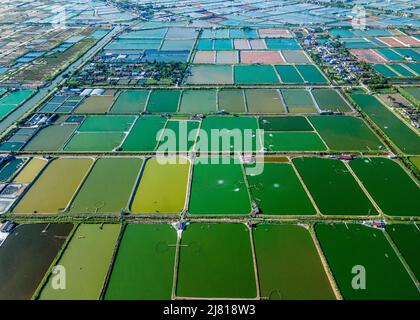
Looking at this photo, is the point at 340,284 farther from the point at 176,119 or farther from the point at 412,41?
the point at 412,41

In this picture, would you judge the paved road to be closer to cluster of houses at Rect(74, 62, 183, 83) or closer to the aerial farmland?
the aerial farmland

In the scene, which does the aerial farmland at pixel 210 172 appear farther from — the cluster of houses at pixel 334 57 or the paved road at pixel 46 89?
the cluster of houses at pixel 334 57

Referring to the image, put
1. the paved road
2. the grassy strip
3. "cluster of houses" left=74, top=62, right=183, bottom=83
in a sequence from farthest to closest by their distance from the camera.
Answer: "cluster of houses" left=74, top=62, right=183, bottom=83, the paved road, the grassy strip

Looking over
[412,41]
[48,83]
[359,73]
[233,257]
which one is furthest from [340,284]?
[412,41]

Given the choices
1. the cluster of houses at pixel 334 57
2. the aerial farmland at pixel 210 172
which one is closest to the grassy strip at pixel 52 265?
the aerial farmland at pixel 210 172

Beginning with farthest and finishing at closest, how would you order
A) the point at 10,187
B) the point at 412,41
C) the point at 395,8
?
the point at 395,8 < the point at 412,41 < the point at 10,187

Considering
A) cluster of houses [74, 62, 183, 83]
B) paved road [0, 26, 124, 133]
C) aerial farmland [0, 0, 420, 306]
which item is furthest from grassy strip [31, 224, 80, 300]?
cluster of houses [74, 62, 183, 83]

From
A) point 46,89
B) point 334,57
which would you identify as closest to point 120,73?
point 46,89

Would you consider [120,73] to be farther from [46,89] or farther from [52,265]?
[52,265]
